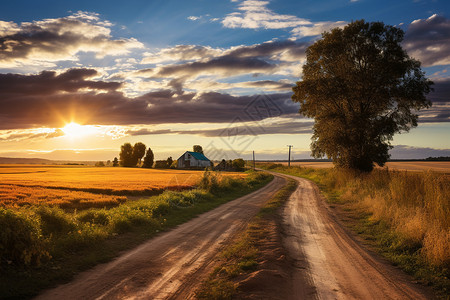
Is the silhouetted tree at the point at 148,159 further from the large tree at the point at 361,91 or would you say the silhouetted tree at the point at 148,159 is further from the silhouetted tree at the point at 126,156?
the large tree at the point at 361,91

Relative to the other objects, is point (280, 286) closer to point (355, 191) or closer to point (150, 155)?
Answer: point (355, 191)

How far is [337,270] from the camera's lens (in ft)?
26.8

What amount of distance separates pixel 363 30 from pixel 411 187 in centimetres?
2114

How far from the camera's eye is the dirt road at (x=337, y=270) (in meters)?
6.75

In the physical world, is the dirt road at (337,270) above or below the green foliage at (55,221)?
below

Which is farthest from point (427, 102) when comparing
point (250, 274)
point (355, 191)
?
point (250, 274)

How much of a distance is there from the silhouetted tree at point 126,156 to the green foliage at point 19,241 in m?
126

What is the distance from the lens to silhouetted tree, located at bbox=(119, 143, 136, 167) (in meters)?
130

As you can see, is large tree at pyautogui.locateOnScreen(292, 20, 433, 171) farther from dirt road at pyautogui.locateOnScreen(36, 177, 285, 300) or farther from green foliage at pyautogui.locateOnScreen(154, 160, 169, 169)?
green foliage at pyautogui.locateOnScreen(154, 160, 169, 169)

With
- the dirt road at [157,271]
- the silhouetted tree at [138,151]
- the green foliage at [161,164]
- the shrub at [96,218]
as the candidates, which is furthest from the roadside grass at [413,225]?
the silhouetted tree at [138,151]

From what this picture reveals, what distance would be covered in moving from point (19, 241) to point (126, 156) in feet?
419

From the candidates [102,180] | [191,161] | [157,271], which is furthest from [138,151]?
[157,271]

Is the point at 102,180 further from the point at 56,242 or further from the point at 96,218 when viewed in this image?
the point at 56,242

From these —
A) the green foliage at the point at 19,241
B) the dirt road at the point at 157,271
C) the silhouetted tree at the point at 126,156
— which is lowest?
the dirt road at the point at 157,271
